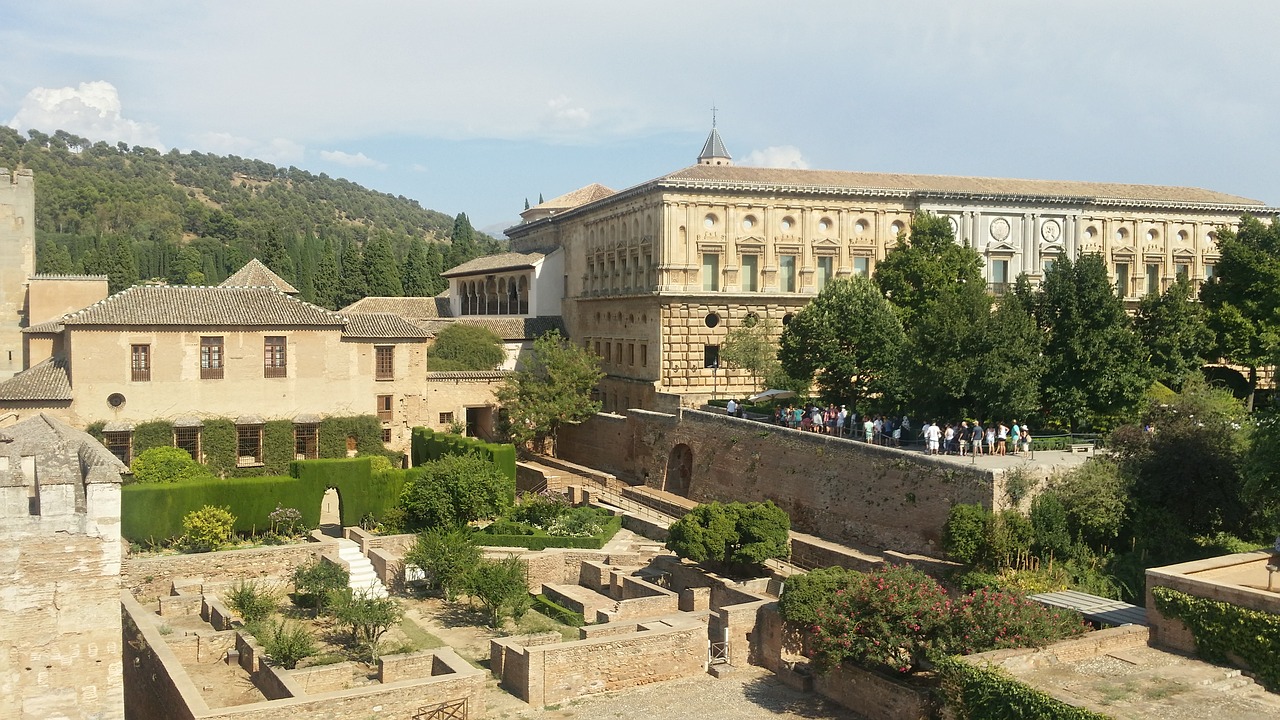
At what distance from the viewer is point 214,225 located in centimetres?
11438

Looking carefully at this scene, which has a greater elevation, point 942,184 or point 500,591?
point 942,184

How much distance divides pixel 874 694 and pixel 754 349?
2020cm

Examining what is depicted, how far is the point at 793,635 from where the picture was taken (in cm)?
2122

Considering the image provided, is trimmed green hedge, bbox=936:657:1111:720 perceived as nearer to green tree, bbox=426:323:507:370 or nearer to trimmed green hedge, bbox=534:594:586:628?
trimmed green hedge, bbox=534:594:586:628

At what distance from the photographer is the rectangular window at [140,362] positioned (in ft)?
104

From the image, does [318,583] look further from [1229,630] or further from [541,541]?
[1229,630]

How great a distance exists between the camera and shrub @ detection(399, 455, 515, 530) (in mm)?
29875

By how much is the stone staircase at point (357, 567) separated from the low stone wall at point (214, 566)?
1.76ft

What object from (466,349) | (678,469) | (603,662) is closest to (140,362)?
(466,349)

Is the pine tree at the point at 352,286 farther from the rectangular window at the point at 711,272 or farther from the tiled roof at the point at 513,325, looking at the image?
the rectangular window at the point at 711,272

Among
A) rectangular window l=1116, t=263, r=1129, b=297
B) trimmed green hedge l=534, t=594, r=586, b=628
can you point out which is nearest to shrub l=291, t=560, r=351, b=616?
trimmed green hedge l=534, t=594, r=586, b=628

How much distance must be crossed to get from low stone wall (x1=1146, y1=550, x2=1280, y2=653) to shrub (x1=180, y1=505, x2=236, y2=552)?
71.3ft

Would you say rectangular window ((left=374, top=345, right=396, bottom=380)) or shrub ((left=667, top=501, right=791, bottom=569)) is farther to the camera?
rectangular window ((left=374, top=345, right=396, bottom=380))

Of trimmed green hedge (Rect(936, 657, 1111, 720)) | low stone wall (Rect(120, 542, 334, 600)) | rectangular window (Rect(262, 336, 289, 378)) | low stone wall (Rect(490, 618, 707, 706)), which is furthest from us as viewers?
rectangular window (Rect(262, 336, 289, 378))
